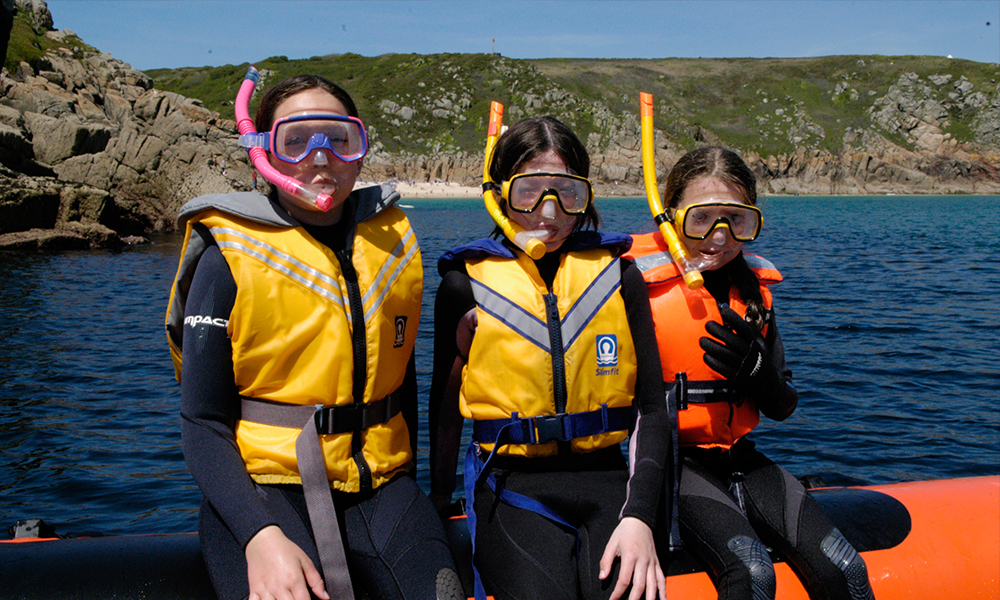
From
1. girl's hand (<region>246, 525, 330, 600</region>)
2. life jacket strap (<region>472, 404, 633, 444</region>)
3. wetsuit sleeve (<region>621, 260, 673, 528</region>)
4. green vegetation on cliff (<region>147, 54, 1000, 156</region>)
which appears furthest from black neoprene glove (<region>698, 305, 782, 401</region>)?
green vegetation on cliff (<region>147, 54, 1000, 156</region>)

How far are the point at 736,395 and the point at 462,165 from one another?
8017 centimetres

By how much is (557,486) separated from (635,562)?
1.10 feet

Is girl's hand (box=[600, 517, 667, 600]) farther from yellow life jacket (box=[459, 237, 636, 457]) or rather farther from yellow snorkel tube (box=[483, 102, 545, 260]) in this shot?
yellow snorkel tube (box=[483, 102, 545, 260])

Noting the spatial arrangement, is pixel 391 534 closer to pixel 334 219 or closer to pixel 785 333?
pixel 334 219

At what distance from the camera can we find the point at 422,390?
285 inches

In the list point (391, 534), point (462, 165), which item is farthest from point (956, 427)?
point (462, 165)

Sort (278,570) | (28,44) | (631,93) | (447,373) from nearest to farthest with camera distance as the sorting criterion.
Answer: (278,570) < (447,373) < (28,44) < (631,93)

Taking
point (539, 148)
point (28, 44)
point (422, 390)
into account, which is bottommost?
point (422, 390)

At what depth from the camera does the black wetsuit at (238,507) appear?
189 centimetres

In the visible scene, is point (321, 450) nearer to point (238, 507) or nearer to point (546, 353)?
point (238, 507)

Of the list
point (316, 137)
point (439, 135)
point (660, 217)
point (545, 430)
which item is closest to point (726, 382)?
point (660, 217)

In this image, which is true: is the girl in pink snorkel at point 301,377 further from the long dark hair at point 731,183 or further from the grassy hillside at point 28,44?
the grassy hillside at point 28,44

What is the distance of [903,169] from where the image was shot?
91.9 metres

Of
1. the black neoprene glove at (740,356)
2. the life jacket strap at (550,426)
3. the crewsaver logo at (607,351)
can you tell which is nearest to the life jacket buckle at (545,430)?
the life jacket strap at (550,426)
